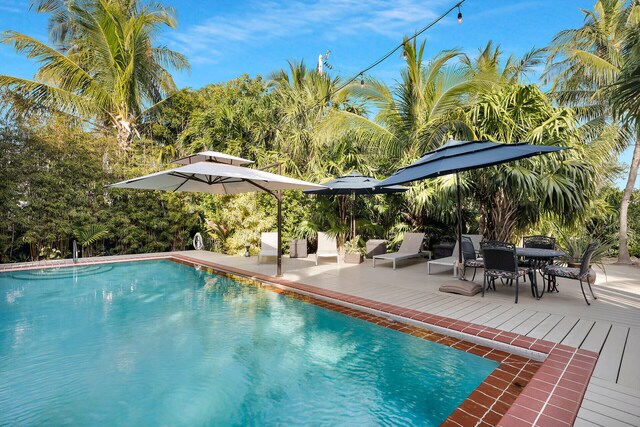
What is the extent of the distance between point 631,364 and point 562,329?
93cm

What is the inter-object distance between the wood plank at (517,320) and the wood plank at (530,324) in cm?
4

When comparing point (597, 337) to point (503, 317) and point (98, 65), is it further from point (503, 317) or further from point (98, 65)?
point (98, 65)

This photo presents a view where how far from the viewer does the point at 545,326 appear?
424 centimetres

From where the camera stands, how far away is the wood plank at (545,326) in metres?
3.97

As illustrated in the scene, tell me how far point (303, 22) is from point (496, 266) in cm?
1193

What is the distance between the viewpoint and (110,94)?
1273 cm

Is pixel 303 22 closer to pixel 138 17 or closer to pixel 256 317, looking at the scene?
pixel 138 17

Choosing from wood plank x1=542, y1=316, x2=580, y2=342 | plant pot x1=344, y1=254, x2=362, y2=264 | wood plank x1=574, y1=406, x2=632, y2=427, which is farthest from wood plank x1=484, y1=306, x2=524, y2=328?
plant pot x1=344, y1=254, x2=362, y2=264

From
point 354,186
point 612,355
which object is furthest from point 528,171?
point 612,355

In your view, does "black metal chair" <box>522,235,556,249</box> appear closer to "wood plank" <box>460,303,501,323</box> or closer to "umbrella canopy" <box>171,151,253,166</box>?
"wood plank" <box>460,303,501,323</box>

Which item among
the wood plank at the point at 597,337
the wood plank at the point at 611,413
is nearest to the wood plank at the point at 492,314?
the wood plank at the point at 597,337

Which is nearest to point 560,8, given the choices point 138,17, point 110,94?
point 138,17

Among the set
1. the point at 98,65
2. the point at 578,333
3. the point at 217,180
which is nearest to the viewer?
the point at 578,333

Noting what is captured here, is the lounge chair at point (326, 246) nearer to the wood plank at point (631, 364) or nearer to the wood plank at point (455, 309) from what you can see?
the wood plank at point (455, 309)
